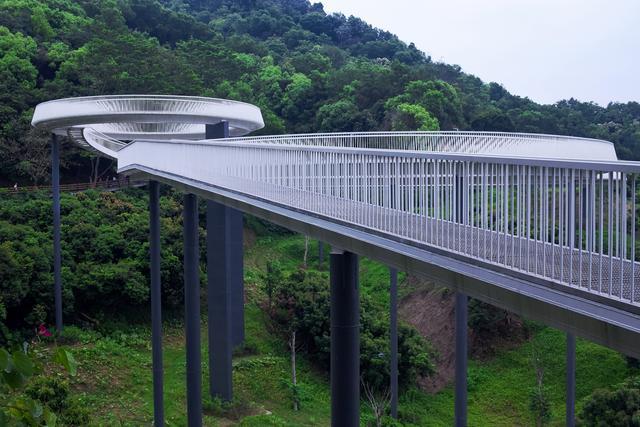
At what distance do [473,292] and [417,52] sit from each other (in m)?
69.6

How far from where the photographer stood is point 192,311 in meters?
13.1

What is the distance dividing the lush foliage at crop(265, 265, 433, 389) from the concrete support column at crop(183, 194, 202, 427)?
6.99 meters

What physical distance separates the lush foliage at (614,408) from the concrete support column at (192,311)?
26.7 feet

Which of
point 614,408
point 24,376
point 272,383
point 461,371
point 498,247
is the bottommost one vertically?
point 272,383

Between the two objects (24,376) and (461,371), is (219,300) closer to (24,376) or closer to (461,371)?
(461,371)

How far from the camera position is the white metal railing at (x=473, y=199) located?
4.09 metres

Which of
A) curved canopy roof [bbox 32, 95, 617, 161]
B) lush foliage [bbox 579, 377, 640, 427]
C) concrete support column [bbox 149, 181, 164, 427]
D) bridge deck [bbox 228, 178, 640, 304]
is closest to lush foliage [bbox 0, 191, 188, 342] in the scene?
curved canopy roof [bbox 32, 95, 617, 161]

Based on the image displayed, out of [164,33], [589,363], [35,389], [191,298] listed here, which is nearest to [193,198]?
[191,298]

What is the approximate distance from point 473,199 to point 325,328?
53.3ft

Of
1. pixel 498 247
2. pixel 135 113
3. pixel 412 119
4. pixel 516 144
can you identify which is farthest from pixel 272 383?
pixel 412 119

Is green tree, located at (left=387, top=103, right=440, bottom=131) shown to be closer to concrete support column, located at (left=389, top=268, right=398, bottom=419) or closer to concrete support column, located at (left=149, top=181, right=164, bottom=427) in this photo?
concrete support column, located at (left=389, top=268, right=398, bottom=419)

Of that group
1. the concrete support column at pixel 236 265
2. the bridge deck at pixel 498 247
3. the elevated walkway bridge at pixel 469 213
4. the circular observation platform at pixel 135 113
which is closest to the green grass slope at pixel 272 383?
the concrete support column at pixel 236 265

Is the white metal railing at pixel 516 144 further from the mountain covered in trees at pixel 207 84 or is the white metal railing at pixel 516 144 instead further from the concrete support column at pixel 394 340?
the mountain covered in trees at pixel 207 84

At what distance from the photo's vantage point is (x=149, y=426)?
1605 cm
